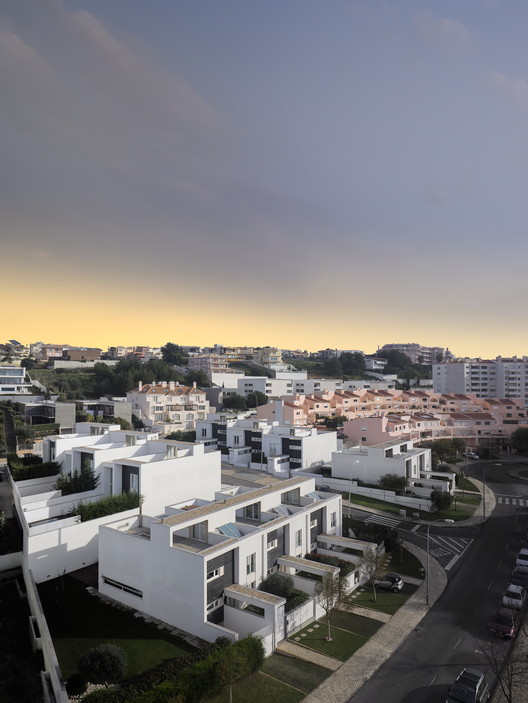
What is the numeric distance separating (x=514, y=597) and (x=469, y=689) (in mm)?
10543

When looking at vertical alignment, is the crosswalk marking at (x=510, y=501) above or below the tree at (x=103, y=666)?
below

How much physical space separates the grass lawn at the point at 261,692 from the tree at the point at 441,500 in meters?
29.9

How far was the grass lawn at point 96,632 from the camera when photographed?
2041 centimetres

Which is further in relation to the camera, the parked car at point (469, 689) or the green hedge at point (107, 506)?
the green hedge at point (107, 506)

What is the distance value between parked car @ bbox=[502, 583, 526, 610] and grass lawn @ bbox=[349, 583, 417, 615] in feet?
16.6

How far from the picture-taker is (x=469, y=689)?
1764 centimetres

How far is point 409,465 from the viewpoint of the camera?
52.0 metres

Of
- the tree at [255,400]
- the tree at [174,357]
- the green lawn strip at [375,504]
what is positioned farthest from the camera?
the tree at [174,357]

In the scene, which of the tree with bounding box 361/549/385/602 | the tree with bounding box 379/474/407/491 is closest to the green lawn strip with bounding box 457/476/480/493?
the tree with bounding box 379/474/407/491


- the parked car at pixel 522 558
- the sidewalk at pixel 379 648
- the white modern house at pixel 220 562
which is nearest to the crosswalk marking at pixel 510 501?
the parked car at pixel 522 558

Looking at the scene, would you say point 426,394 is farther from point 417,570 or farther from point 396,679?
point 396,679

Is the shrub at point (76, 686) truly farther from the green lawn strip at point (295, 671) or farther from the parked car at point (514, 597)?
the parked car at point (514, 597)

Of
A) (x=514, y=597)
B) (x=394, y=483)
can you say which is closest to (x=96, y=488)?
(x=394, y=483)

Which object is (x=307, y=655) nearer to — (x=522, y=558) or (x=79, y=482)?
(x=522, y=558)
